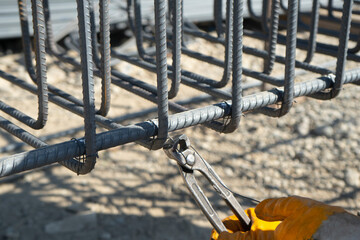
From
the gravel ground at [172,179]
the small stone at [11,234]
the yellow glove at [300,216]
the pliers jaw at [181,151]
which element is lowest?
the gravel ground at [172,179]

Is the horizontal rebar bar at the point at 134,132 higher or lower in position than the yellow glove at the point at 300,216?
higher

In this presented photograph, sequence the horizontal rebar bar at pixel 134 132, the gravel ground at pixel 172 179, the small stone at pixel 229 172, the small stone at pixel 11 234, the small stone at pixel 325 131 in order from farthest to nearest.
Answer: the small stone at pixel 325 131, the small stone at pixel 229 172, the gravel ground at pixel 172 179, the small stone at pixel 11 234, the horizontal rebar bar at pixel 134 132

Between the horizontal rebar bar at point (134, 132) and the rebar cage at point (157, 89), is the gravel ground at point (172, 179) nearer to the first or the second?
the rebar cage at point (157, 89)

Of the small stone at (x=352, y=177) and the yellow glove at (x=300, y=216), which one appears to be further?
the small stone at (x=352, y=177)

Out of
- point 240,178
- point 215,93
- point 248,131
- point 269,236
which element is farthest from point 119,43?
point 269,236

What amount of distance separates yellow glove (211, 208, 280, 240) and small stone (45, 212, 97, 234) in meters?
1.77

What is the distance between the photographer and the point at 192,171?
151 cm

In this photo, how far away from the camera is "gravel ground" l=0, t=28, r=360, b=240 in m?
3.23

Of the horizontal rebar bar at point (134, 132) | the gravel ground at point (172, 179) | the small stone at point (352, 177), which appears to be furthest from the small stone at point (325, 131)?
the horizontal rebar bar at point (134, 132)

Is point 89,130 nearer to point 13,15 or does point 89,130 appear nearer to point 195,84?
point 195,84

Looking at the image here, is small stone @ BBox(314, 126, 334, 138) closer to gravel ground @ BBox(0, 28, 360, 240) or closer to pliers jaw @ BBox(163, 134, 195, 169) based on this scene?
gravel ground @ BBox(0, 28, 360, 240)

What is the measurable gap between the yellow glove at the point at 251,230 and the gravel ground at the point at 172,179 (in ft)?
5.11

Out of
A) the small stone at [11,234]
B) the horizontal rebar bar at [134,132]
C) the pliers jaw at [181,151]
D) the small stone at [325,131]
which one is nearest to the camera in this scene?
the horizontal rebar bar at [134,132]

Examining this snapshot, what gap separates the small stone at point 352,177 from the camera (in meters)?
3.70
